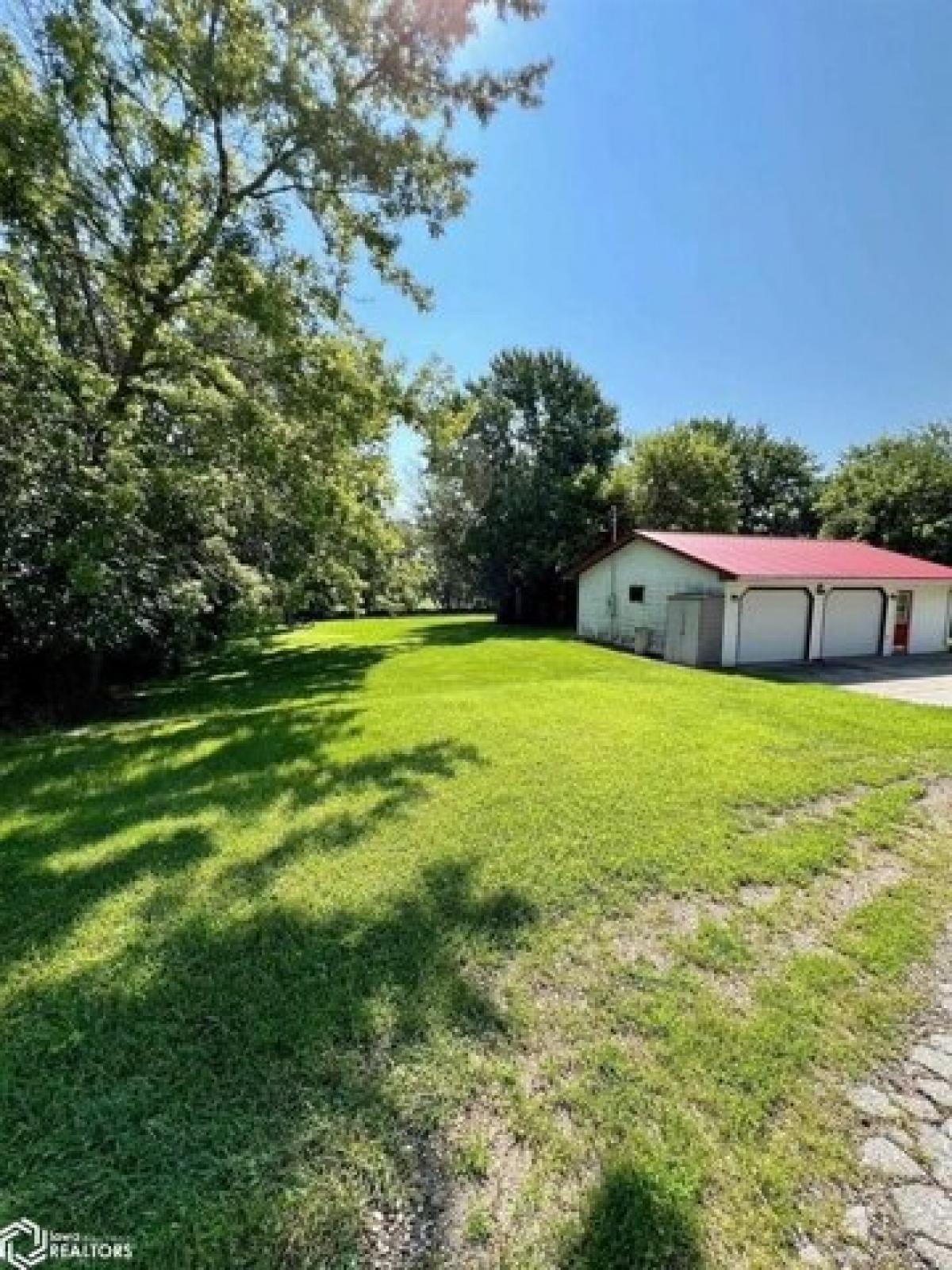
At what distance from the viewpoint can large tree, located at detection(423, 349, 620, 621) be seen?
28.0 metres

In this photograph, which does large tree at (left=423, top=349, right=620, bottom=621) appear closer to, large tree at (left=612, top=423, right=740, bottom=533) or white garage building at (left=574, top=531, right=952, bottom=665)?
large tree at (left=612, top=423, right=740, bottom=533)

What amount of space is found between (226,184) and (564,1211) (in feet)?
40.2

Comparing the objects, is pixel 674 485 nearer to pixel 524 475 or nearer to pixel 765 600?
pixel 524 475

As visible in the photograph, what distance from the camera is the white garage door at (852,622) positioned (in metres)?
16.2

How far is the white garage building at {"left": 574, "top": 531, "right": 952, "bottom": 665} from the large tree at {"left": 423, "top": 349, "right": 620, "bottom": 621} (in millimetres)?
8499

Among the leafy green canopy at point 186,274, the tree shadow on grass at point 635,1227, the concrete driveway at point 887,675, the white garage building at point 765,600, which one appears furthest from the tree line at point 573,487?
the tree shadow on grass at point 635,1227

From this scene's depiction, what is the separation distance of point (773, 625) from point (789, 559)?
2.64 m

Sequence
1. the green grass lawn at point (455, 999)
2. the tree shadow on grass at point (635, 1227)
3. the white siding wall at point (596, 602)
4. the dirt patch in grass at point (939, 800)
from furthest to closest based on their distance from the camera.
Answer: the white siding wall at point (596, 602) → the dirt patch in grass at point (939, 800) → the green grass lawn at point (455, 999) → the tree shadow on grass at point (635, 1227)

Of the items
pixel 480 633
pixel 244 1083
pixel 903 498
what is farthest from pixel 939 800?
pixel 903 498

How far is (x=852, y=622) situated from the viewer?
16.7 meters

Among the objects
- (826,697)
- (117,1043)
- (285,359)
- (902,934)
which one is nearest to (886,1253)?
(902,934)

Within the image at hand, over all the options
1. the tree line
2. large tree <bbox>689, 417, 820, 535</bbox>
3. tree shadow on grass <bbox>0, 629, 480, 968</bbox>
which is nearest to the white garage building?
the tree line

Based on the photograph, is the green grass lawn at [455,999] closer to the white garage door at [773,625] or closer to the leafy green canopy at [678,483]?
the white garage door at [773,625]

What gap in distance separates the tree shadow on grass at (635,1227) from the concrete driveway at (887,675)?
1101 centimetres
